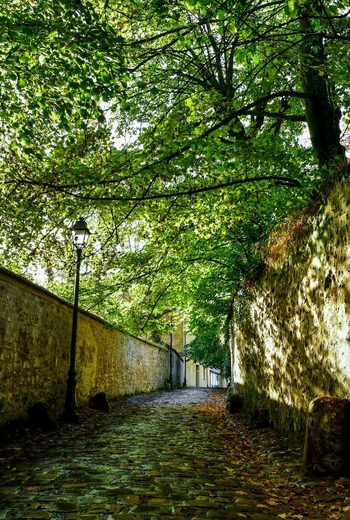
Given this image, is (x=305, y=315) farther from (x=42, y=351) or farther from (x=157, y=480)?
(x=42, y=351)

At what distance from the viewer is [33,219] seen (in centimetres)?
695

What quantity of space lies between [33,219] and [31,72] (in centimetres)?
244

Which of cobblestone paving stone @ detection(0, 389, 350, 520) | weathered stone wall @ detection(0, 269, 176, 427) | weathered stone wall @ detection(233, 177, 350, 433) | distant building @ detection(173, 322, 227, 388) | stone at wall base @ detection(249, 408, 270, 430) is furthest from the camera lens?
distant building @ detection(173, 322, 227, 388)

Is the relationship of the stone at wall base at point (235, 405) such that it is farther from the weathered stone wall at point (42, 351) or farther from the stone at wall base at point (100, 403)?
the weathered stone wall at point (42, 351)

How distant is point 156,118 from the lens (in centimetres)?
795

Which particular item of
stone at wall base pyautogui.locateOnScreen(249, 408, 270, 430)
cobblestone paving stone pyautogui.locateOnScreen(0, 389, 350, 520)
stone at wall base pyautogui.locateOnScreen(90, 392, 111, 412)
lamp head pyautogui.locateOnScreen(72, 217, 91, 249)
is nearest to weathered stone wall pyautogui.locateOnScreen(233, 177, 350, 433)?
stone at wall base pyautogui.locateOnScreen(249, 408, 270, 430)

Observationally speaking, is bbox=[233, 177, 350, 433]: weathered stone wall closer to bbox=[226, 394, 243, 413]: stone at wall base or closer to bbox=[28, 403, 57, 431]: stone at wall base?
bbox=[226, 394, 243, 413]: stone at wall base

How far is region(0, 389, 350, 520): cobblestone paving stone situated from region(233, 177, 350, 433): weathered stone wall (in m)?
0.87

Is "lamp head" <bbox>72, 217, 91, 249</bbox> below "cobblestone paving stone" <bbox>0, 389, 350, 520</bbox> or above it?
above

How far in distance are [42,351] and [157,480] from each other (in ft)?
15.2

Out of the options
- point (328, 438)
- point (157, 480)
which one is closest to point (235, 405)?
point (328, 438)

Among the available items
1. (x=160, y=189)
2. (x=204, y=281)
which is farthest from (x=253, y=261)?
(x=204, y=281)

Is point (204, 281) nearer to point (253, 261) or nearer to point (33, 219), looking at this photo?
point (253, 261)

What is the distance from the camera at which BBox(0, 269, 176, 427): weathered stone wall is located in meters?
6.31
